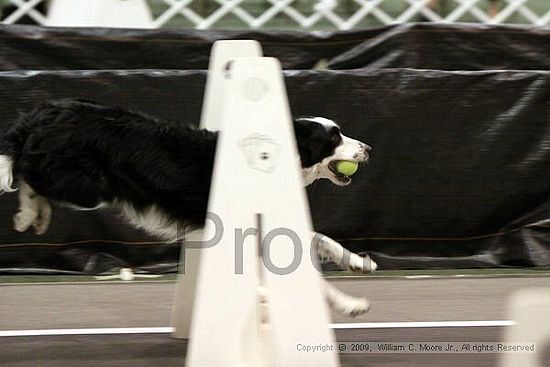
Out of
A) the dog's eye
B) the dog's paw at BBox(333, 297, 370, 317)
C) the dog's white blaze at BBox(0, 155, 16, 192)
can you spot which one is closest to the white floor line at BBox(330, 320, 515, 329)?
the dog's paw at BBox(333, 297, 370, 317)

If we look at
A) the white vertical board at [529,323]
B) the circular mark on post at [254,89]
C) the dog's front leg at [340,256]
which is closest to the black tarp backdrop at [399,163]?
the dog's front leg at [340,256]

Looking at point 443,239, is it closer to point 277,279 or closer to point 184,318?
point 184,318

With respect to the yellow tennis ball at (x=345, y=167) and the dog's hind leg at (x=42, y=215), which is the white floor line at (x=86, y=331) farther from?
the yellow tennis ball at (x=345, y=167)

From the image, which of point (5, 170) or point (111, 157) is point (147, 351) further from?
point (5, 170)

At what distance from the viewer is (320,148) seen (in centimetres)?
344

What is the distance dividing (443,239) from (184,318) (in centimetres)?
216

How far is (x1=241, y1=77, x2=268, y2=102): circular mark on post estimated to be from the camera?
2.61m

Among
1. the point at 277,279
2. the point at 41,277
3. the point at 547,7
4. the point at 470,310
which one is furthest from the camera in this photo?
the point at 547,7

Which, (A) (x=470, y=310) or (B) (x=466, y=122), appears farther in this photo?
(B) (x=466, y=122)

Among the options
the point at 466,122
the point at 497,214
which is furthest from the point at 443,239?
the point at 466,122

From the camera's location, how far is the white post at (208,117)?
3254 mm

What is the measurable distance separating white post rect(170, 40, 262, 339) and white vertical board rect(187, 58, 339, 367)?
0.65m

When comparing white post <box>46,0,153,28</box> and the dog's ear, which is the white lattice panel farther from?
the dog's ear

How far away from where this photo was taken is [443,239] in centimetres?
511
